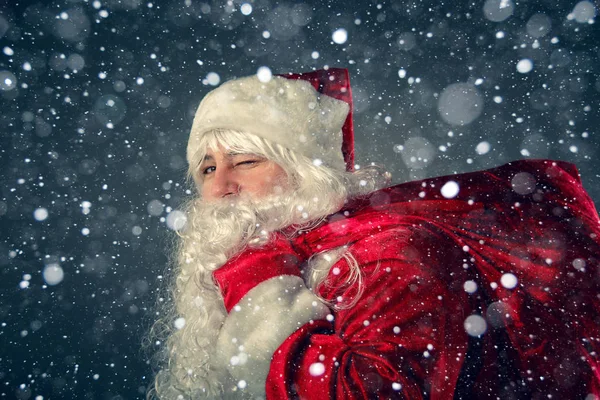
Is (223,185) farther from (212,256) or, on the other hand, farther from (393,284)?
(393,284)

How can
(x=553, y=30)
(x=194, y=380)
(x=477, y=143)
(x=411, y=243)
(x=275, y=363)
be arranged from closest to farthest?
(x=275, y=363) < (x=411, y=243) < (x=194, y=380) < (x=553, y=30) < (x=477, y=143)

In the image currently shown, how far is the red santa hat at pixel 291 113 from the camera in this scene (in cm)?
146

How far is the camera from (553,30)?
8.76 ft

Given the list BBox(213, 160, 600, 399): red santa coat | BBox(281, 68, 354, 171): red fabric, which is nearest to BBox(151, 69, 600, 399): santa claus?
BBox(213, 160, 600, 399): red santa coat

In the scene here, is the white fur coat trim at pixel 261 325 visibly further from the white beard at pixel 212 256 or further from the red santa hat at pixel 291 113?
the red santa hat at pixel 291 113

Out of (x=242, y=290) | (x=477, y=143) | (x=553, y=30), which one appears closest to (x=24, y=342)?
(x=242, y=290)

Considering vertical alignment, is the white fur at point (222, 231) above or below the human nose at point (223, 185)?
below

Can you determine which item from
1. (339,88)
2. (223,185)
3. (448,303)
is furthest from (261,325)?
(339,88)

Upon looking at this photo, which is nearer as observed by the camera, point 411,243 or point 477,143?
point 411,243

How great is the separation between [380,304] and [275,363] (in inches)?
10.9

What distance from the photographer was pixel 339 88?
1599 millimetres

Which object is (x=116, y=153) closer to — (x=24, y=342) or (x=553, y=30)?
(x=24, y=342)

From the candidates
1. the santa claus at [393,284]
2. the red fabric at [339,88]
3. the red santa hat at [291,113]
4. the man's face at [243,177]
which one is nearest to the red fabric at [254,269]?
the santa claus at [393,284]

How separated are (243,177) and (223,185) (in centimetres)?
9
